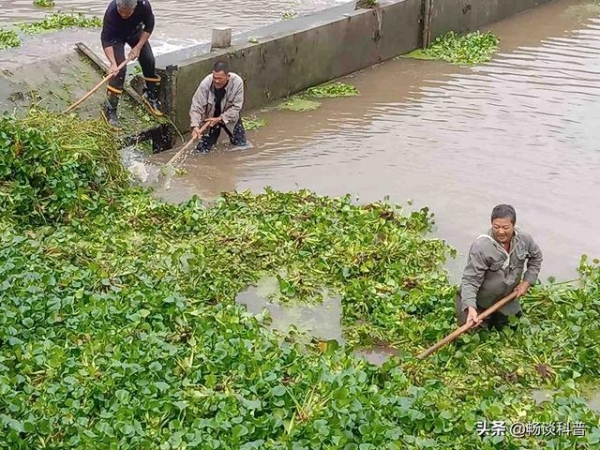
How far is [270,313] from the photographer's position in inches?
306

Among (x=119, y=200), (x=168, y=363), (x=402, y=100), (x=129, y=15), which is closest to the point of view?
(x=168, y=363)

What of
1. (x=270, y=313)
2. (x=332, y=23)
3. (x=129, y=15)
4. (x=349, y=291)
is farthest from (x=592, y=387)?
(x=332, y=23)

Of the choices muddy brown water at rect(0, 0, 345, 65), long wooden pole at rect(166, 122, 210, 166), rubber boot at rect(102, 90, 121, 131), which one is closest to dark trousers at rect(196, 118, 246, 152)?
long wooden pole at rect(166, 122, 210, 166)

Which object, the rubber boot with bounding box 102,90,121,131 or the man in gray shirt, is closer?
the man in gray shirt

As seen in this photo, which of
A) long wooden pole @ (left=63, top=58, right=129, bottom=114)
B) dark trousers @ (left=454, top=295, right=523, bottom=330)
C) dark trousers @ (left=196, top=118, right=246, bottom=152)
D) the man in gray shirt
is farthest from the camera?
dark trousers @ (left=196, top=118, right=246, bottom=152)

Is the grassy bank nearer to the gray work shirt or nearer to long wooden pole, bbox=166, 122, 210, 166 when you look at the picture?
the gray work shirt

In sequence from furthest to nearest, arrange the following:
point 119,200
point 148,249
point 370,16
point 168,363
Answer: point 370,16, point 119,200, point 148,249, point 168,363

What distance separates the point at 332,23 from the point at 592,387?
355 inches

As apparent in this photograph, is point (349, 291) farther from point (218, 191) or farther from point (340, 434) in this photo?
point (218, 191)

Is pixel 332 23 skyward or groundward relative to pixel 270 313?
skyward

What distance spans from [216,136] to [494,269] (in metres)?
5.57

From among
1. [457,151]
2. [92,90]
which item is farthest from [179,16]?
[457,151]

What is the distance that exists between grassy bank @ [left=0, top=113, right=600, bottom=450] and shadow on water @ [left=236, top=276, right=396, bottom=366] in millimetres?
100

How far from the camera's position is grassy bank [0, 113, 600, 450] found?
5.64 m
